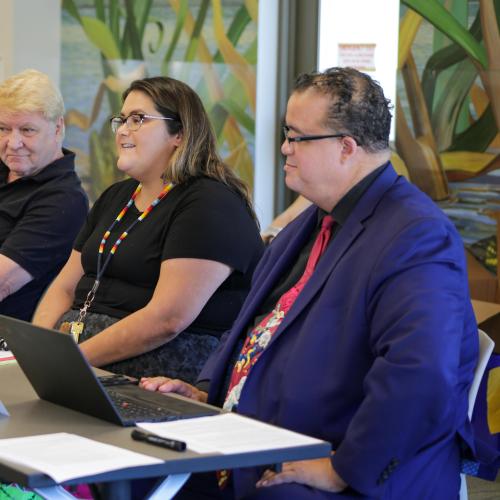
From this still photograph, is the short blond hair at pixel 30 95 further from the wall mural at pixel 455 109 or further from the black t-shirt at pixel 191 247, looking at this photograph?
the wall mural at pixel 455 109

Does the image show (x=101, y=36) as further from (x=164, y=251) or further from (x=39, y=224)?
(x=164, y=251)

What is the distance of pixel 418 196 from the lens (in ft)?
7.79

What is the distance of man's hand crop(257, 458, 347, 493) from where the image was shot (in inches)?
83.9

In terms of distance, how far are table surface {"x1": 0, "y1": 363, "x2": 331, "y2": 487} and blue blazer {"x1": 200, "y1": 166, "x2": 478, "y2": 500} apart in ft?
0.82

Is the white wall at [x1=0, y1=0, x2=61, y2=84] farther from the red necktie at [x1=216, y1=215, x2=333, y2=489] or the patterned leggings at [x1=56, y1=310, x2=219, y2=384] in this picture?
the red necktie at [x1=216, y1=215, x2=333, y2=489]

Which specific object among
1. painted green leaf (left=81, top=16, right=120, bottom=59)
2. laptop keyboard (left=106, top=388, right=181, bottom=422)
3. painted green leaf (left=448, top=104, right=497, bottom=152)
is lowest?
laptop keyboard (left=106, top=388, right=181, bottom=422)

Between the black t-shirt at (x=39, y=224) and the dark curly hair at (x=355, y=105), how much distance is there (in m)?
1.73

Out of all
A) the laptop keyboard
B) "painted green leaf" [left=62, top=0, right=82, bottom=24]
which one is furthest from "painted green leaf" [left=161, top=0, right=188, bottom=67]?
the laptop keyboard

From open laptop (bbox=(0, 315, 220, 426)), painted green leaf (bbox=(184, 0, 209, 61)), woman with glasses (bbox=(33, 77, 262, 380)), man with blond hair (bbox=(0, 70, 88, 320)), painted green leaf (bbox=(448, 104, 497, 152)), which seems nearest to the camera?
open laptop (bbox=(0, 315, 220, 426))

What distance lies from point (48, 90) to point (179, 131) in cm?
92

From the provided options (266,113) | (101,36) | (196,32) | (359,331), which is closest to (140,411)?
(359,331)

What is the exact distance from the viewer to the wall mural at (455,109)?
4531 mm

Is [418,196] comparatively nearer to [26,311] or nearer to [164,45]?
[26,311]

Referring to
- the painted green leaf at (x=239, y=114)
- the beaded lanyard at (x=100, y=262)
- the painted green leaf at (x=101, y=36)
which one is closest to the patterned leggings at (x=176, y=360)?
the beaded lanyard at (x=100, y=262)
